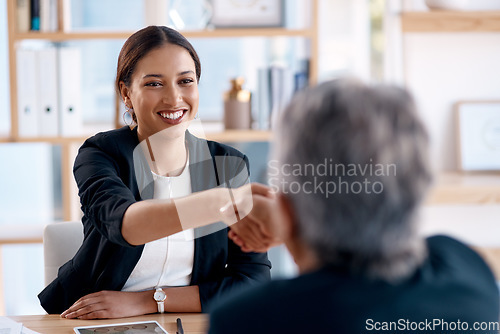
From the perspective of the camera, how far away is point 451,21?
273 centimetres

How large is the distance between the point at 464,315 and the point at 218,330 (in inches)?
11.8

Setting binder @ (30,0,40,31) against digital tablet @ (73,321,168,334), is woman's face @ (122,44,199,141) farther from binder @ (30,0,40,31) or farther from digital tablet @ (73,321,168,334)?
binder @ (30,0,40,31)

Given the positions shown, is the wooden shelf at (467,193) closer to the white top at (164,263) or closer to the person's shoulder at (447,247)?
the white top at (164,263)

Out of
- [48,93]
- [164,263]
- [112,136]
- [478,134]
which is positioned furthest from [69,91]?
[478,134]

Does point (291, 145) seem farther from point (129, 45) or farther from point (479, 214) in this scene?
point (479, 214)

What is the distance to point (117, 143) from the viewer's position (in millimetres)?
1616

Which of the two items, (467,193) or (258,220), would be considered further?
(467,193)

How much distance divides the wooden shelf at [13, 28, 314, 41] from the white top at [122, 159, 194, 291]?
1.21 m

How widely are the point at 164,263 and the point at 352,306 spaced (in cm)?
100

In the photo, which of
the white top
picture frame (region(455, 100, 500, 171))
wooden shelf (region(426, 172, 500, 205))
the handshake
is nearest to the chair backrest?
the white top

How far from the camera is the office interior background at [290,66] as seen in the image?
2.92 metres

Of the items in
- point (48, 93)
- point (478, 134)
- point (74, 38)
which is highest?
point (74, 38)

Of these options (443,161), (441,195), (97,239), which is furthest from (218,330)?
(443,161)

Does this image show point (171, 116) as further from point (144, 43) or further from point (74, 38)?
point (74, 38)
